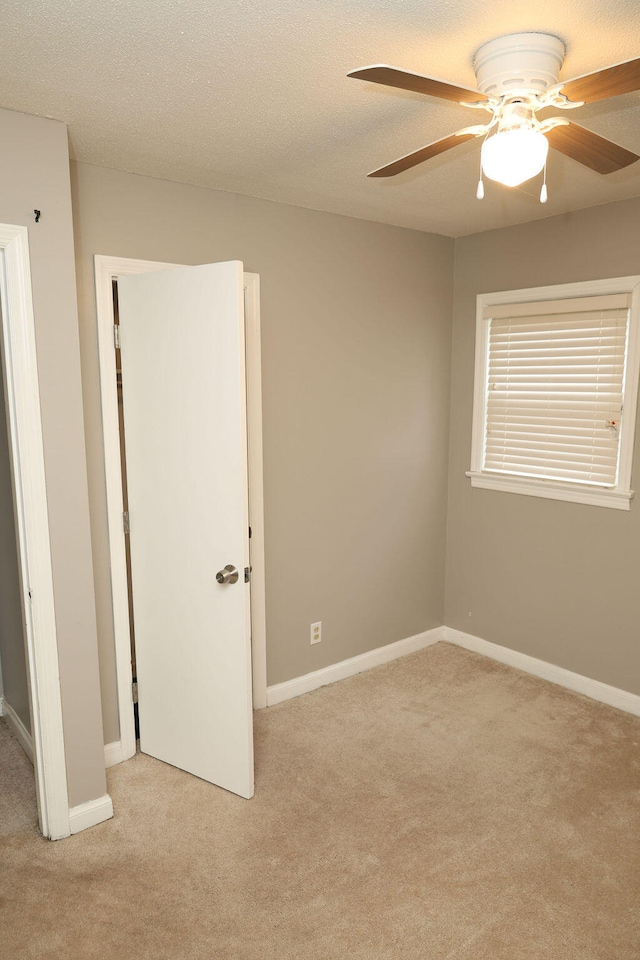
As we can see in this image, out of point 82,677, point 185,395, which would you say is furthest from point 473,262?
point 82,677

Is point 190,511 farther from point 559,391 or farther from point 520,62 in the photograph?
point 559,391

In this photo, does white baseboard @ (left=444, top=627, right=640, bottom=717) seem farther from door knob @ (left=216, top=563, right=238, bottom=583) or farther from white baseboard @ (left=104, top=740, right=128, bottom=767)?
white baseboard @ (left=104, top=740, right=128, bottom=767)

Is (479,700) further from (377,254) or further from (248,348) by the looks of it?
(377,254)

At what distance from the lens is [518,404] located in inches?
146

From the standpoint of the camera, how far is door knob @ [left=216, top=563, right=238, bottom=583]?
2.55m

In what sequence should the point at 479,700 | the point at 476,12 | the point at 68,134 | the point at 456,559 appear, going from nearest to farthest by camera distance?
1. the point at 476,12
2. the point at 68,134
3. the point at 479,700
4. the point at 456,559

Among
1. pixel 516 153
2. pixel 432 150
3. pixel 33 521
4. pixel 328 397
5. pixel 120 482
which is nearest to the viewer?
pixel 516 153

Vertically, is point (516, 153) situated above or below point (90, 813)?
above

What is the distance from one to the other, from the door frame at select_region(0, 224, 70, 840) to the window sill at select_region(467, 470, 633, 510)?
2529 mm

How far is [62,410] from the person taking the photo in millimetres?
2277

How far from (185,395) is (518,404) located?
2006mm

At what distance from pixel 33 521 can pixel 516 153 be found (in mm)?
1859

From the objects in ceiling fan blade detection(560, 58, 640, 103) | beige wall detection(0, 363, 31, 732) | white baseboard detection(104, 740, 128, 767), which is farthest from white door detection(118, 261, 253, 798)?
ceiling fan blade detection(560, 58, 640, 103)

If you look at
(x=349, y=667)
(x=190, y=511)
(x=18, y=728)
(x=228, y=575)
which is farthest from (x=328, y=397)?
(x=18, y=728)
